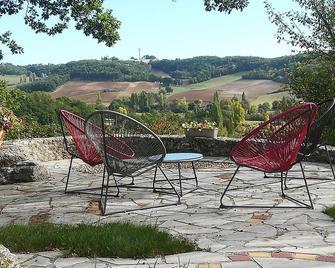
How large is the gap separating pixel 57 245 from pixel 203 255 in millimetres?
942

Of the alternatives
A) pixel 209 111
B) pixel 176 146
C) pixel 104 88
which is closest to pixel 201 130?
pixel 176 146

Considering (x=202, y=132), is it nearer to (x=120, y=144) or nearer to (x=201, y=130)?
(x=201, y=130)

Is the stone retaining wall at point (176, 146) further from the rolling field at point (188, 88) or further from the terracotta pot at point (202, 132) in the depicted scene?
the rolling field at point (188, 88)

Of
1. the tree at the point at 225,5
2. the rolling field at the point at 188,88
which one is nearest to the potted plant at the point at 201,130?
the tree at the point at 225,5

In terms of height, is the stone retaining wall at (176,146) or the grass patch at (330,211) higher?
the grass patch at (330,211)

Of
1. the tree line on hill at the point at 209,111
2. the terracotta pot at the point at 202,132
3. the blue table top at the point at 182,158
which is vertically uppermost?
the blue table top at the point at 182,158

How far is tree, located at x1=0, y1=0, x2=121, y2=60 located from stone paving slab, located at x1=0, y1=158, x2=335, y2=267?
3.76m

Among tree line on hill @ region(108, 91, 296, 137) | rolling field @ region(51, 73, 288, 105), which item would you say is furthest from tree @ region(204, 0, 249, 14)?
rolling field @ region(51, 73, 288, 105)

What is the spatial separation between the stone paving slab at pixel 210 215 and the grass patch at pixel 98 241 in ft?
0.38

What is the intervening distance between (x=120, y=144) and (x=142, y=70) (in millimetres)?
30582

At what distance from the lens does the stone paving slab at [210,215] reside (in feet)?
9.39

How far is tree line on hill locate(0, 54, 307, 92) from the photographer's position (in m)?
30.1

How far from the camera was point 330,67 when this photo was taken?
10.1 m

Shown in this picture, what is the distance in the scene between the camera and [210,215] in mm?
3963
